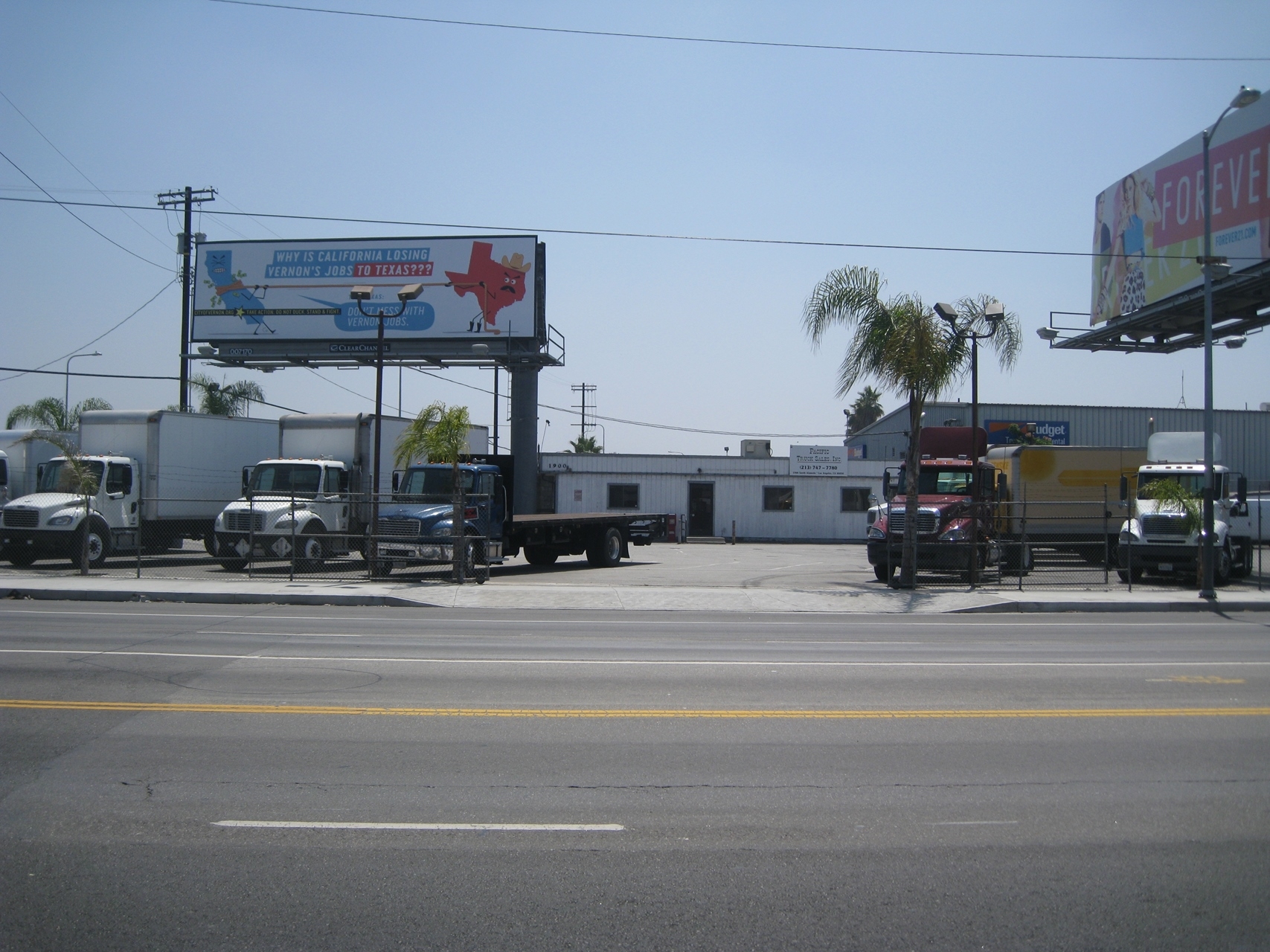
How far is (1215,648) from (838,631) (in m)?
5.07

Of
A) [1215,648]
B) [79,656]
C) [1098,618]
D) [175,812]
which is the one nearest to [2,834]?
[175,812]

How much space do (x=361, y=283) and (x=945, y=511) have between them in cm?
2473

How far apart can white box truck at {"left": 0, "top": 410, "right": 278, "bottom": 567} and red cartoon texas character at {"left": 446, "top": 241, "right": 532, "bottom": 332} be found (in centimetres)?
1108

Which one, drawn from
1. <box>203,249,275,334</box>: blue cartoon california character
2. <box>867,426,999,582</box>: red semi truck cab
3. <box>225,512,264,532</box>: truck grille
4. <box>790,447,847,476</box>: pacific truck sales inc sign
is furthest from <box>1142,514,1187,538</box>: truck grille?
<box>203,249,275,334</box>: blue cartoon california character

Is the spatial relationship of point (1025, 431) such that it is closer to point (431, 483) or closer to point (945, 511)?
point (945, 511)

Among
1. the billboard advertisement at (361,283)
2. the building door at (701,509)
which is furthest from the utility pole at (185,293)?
the building door at (701,509)

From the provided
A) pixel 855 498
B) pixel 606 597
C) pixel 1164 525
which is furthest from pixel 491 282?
pixel 1164 525

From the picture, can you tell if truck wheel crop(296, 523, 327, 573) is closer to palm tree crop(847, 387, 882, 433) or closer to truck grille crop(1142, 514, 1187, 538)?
truck grille crop(1142, 514, 1187, 538)

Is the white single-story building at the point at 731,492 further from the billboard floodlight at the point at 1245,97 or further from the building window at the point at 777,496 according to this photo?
→ the billboard floodlight at the point at 1245,97

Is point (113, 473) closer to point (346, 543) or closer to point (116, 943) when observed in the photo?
point (346, 543)

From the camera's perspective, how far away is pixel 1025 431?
168 ft

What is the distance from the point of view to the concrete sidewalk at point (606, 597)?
18.7 metres

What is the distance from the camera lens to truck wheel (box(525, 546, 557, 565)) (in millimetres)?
27314

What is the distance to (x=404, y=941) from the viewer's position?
13.8ft
